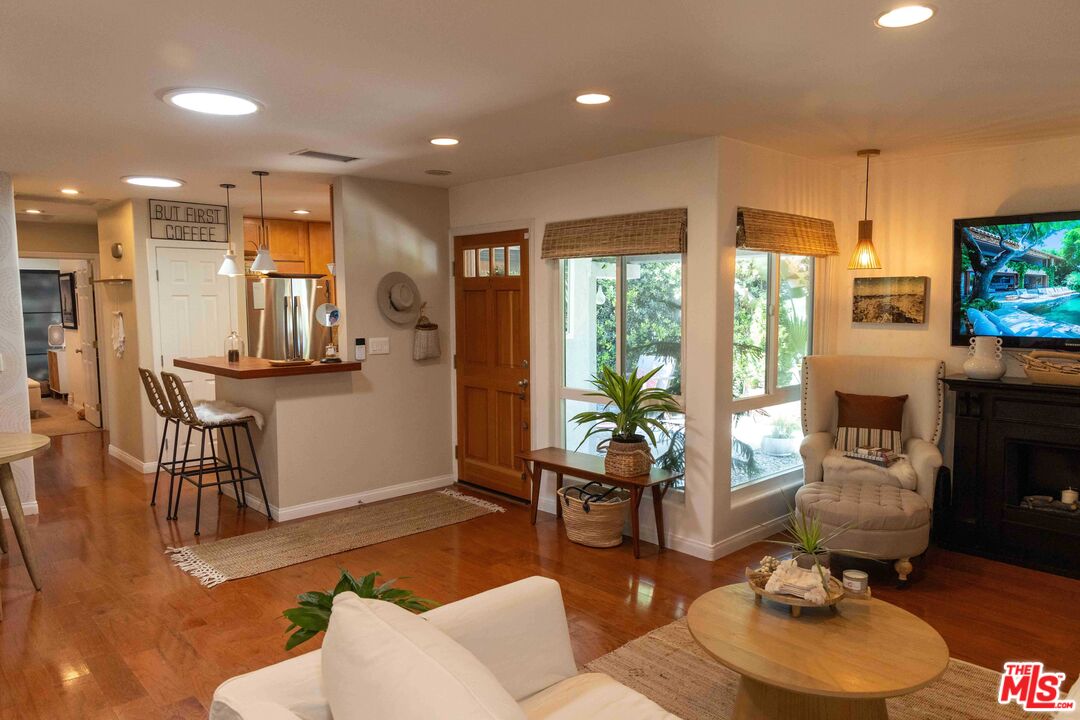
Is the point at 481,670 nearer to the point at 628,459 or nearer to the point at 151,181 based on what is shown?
the point at 628,459

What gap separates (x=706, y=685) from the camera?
2664 mm

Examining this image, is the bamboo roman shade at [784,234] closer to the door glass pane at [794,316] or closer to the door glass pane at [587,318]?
the door glass pane at [794,316]

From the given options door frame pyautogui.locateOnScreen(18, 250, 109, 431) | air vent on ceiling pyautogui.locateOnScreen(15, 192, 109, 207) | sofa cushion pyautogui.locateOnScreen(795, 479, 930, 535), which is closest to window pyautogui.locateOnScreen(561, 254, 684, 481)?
sofa cushion pyautogui.locateOnScreen(795, 479, 930, 535)

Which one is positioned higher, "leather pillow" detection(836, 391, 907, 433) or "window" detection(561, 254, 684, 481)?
"window" detection(561, 254, 684, 481)

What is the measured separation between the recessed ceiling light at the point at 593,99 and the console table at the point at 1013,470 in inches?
102

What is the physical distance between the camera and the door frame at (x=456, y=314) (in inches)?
191

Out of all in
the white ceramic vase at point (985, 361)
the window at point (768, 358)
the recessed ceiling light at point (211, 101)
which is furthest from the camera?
the window at point (768, 358)

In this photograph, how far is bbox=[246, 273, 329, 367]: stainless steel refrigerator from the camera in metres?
4.96

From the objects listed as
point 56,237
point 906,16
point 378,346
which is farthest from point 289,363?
point 56,237

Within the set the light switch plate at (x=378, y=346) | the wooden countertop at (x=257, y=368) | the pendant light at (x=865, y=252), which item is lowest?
the wooden countertop at (x=257, y=368)

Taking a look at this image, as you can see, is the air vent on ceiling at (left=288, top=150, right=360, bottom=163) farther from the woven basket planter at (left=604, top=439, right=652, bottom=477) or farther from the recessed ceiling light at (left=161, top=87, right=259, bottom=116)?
the woven basket planter at (left=604, top=439, right=652, bottom=477)

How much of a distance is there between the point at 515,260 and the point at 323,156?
1.44m

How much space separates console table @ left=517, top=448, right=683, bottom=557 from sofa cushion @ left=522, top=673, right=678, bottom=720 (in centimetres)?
197

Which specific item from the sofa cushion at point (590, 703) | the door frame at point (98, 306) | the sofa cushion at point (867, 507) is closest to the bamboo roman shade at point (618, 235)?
the sofa cushion at point (867, 507)
